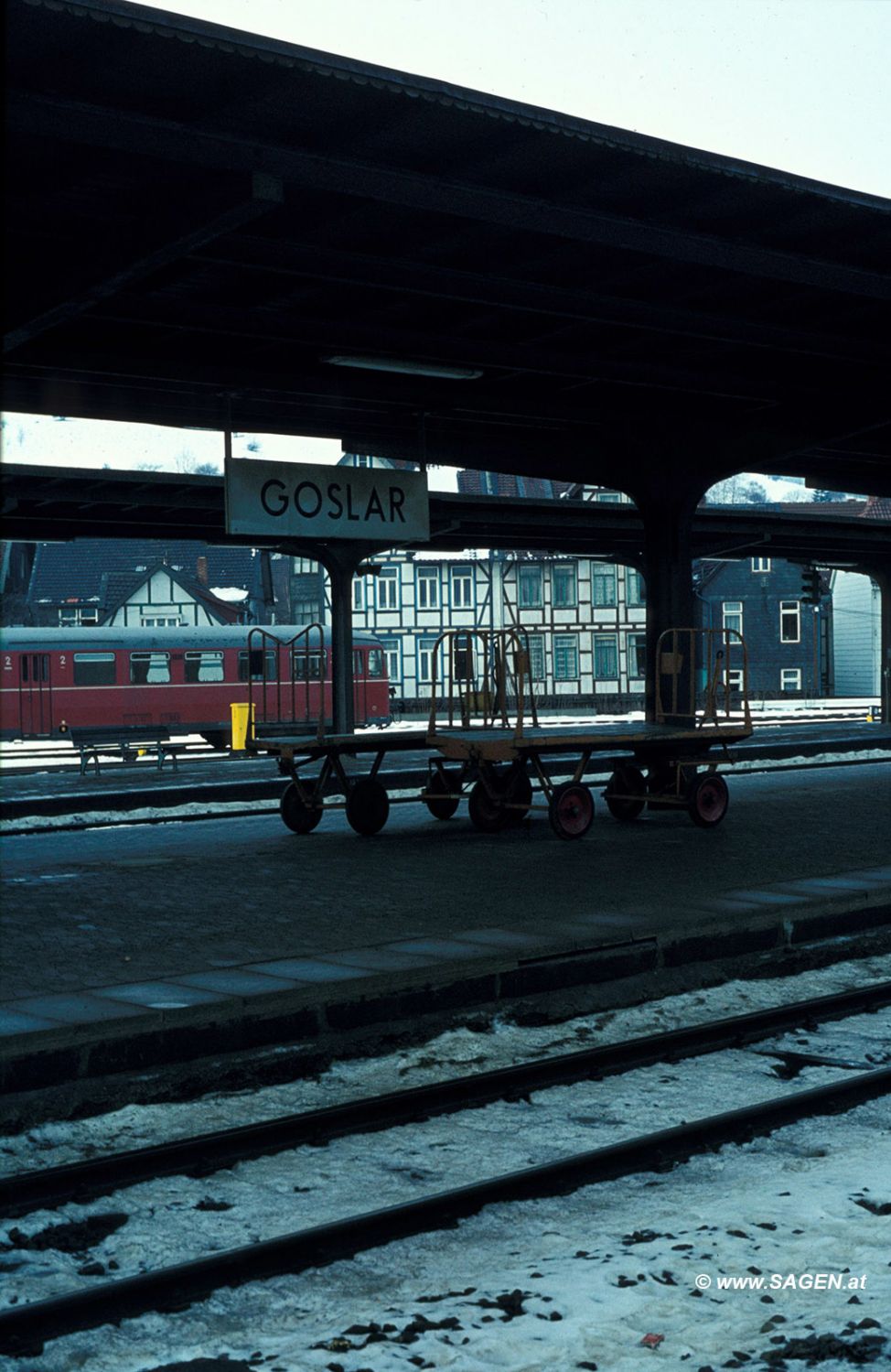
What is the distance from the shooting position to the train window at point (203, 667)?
41281mm

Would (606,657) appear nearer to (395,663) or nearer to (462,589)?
(462,589)

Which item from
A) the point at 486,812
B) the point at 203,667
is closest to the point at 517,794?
the point at 486,812

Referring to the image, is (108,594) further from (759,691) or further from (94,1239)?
(94,1239)

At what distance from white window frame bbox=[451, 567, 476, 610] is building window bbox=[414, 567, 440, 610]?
73 cm

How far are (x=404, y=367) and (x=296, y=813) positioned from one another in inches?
186

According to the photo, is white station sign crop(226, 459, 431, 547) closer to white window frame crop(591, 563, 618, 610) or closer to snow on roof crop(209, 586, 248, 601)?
white window frame crop(591, 563, 618, 610)

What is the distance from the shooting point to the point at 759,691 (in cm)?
7262

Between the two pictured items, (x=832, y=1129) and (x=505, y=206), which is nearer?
(x=832, y=1129)

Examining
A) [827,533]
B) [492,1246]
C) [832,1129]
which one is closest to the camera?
[492,1246]

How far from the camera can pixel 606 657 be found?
69.0 m

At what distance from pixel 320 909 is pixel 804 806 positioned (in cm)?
874

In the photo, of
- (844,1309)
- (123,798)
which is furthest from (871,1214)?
(123,798)

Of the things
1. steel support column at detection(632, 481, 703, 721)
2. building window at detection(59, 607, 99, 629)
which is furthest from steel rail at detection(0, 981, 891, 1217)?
building window at detection(59, 607, 99, 629)

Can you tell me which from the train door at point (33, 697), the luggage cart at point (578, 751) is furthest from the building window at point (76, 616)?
the luggage cart at point (578, 751)
